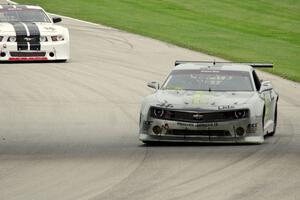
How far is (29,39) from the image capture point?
2939cm

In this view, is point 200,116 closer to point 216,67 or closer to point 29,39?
point 216,67

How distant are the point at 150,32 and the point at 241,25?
5559 millimetres

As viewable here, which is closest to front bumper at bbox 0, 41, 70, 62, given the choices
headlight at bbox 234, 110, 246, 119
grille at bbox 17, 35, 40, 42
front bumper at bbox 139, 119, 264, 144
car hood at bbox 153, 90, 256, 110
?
grille at bbox 17, 35, 40, 42

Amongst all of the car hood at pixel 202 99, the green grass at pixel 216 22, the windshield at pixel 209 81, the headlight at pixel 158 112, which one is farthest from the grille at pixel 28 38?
the headlight at pixel 158 112

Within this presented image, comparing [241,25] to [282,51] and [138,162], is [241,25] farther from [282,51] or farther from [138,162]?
[138,162]

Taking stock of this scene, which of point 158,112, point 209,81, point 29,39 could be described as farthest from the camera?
point 29,39

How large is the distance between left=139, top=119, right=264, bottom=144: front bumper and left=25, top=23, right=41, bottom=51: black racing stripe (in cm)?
1259

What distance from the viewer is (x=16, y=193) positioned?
499 inches

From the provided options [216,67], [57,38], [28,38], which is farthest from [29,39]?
[216,67]

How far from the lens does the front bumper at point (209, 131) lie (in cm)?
1708

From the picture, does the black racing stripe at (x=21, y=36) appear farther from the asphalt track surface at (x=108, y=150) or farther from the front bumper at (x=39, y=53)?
the asphalt track surface at (x=108, y=150)

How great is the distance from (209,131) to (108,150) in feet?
5.10

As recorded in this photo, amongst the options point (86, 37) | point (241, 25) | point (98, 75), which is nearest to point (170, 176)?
point (98, 75)

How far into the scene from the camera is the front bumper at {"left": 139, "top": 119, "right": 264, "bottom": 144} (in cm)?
1708
